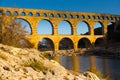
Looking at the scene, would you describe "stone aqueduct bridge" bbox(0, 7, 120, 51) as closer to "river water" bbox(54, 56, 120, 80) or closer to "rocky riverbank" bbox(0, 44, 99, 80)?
"river water" bbox(54, 56, 120, 80)

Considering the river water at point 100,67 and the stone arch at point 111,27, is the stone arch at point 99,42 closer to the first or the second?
the stone arch at point 111,27

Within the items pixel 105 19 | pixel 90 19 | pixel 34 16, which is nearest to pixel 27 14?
pixel 34 16

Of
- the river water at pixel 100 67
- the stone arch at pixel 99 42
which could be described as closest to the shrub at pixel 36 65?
the river water at pixel 100 67

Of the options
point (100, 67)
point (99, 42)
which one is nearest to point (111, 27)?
point (99, 42)

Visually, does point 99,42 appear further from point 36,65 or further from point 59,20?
point 36,65

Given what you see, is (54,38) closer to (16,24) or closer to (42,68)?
(16,24)

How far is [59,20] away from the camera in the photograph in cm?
6781

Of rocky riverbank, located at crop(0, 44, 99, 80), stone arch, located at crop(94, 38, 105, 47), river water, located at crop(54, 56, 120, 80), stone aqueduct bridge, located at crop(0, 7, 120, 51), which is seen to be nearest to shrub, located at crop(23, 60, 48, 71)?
rocky riverbank, located at crop(0, 44, 99, 80)

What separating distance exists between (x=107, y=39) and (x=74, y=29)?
38.1 feet

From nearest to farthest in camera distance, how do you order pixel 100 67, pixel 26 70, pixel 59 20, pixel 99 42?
pixel 26 70
pixel 100 67
pixel 59 20
pixel 99 42

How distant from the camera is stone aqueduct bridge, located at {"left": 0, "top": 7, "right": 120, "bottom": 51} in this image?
63188 millimetres

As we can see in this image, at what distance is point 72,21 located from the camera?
70.1 meters

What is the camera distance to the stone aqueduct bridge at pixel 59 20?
6319 centimetres

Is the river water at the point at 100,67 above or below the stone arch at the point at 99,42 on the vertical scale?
below
